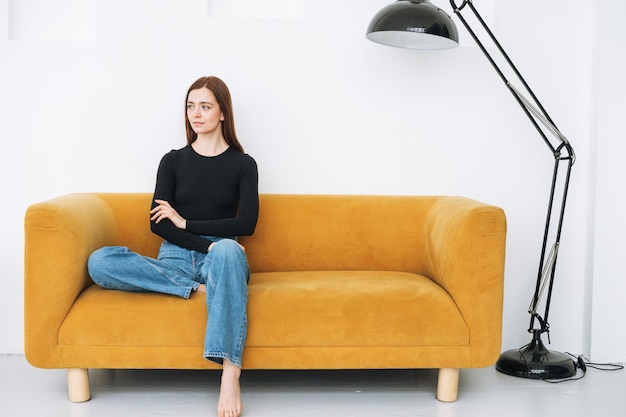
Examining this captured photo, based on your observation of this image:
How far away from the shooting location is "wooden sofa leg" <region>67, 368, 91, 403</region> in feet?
8.50

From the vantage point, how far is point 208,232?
280 cm

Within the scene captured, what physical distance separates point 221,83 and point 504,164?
1.35 metres

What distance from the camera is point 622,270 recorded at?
10.8 ft

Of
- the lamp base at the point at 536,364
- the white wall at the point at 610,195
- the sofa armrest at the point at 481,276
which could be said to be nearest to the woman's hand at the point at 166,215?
the sofa armrest at the point at 481,276

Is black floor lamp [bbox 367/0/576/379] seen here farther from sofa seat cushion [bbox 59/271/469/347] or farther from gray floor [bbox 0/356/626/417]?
sofa seat cushion [bbox 59/271/469/347]

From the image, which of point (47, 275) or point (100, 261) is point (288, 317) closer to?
point (100, 261)

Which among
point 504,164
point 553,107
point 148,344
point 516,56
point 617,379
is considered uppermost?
point 516,56

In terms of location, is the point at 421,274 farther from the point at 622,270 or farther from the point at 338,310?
the point at 622,270

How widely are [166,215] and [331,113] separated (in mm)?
984

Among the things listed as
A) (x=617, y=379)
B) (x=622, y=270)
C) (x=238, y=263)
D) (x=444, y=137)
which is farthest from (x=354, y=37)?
(x=617, y=379)

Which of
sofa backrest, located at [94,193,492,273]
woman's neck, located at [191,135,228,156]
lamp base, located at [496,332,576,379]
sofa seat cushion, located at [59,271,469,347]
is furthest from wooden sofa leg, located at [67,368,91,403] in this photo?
lamp base, located at [496,332,576,379]

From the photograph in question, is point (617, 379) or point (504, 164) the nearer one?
point (617, 379)

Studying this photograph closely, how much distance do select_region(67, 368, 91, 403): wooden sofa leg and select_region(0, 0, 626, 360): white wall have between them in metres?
0.87

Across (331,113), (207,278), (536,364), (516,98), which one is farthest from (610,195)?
(207,278)
